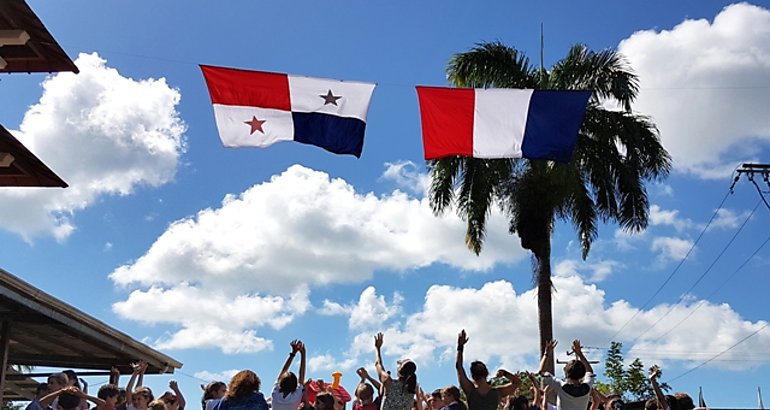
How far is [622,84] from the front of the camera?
2102cm

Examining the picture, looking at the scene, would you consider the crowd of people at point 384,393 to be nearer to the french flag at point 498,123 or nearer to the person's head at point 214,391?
the person's head at point 214,391

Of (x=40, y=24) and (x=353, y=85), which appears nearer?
(x=40, y=24)

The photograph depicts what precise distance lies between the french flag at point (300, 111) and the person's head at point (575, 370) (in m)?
4.45

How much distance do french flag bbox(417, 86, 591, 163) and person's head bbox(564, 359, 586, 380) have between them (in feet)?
12.9

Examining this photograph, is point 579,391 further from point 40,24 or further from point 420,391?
point 40,24

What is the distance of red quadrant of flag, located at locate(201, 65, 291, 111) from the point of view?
10.7 meters

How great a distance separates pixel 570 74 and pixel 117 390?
627 inches

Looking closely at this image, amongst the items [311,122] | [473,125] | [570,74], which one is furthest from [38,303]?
[570,74]

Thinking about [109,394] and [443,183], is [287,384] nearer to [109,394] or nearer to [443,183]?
[109,394]

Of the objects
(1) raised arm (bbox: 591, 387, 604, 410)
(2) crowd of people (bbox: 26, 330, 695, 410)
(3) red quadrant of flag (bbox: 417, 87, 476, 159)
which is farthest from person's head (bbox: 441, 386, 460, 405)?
(3) red quadrant of flag (bbox: 417, 87, 476, 159)

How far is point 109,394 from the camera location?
295 inches

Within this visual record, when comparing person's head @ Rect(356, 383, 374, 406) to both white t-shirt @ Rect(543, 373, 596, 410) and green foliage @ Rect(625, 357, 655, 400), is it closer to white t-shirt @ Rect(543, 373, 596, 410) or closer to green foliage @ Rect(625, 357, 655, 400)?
white t-shirt @ Rect(543, 373, 596, 410)

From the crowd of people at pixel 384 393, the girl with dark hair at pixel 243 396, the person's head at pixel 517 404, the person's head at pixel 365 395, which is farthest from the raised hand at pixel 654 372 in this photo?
the girl with dark hair at pixel 243 396

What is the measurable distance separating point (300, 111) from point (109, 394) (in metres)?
4.72
